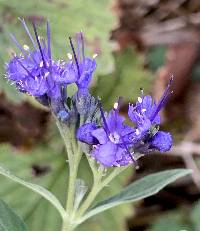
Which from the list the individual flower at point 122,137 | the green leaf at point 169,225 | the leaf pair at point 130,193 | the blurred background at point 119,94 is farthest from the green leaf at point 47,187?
the individual flower at point 122,137

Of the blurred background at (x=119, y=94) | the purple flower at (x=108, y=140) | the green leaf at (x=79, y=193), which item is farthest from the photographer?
the blurred background at (x=119, y=94)

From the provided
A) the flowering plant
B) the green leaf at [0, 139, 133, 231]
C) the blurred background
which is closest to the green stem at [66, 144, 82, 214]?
the flowering plant

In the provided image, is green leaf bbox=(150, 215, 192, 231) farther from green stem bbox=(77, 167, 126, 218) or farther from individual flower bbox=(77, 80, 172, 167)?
individual flower bbox=(77, 80, 172, 167)

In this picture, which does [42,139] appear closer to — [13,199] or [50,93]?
[13,199]

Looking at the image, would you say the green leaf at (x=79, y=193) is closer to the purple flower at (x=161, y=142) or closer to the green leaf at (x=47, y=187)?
the purple flower at (x=161, y=142)

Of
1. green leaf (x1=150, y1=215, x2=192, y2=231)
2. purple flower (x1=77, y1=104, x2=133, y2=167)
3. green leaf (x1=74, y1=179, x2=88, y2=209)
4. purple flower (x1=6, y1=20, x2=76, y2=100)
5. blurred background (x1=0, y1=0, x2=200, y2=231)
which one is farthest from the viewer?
green leaf (x1=150, y1=215, x2=192, y2=231)

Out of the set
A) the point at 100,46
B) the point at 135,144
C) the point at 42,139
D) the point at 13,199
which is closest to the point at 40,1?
the point at 100,46

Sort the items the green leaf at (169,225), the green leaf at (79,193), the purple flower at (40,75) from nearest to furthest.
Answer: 1. the purple flower at (40,75)
2. the green leaf at (79,193)
3. the green leaf at (169,225)
